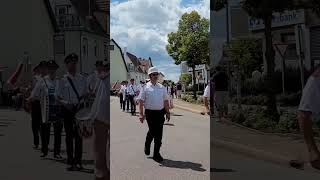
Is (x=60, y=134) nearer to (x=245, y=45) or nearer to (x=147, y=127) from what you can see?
(x=147, y=127)

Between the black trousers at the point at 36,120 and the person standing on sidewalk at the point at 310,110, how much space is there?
198 cm

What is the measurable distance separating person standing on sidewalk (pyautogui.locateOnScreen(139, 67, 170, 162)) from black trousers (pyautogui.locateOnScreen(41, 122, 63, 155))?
871 mm

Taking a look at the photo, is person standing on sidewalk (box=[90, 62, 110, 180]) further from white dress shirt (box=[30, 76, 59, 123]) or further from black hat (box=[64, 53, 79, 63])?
white dress shirt (box=[30, 76, 59, 123])

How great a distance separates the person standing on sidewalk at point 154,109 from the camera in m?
4.79

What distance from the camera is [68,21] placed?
167 inches

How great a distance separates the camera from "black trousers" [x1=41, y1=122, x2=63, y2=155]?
422cm

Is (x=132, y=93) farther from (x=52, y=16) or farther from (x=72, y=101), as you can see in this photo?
(x=52, y=16)

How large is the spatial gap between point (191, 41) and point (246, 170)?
3.55ft

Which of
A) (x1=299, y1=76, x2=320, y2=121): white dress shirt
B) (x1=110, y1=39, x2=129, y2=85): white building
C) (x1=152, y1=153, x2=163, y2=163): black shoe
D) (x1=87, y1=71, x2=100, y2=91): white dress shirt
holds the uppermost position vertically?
(x1=110, y1=39, x2=129, y2=85): white building

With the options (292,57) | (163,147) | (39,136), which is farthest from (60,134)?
(292,57)

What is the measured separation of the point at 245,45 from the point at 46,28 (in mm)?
1531

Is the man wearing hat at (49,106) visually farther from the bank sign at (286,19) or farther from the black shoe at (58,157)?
the bank sign at (286,19)

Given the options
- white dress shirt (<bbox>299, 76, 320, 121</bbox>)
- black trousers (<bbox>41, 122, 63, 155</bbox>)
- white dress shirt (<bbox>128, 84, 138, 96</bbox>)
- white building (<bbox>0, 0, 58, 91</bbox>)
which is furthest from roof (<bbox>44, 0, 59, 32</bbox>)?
white dress shirt (<bbox>299, 76, 320, 121</bbox>)

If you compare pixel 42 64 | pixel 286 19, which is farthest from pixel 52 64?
pixel 286 19
